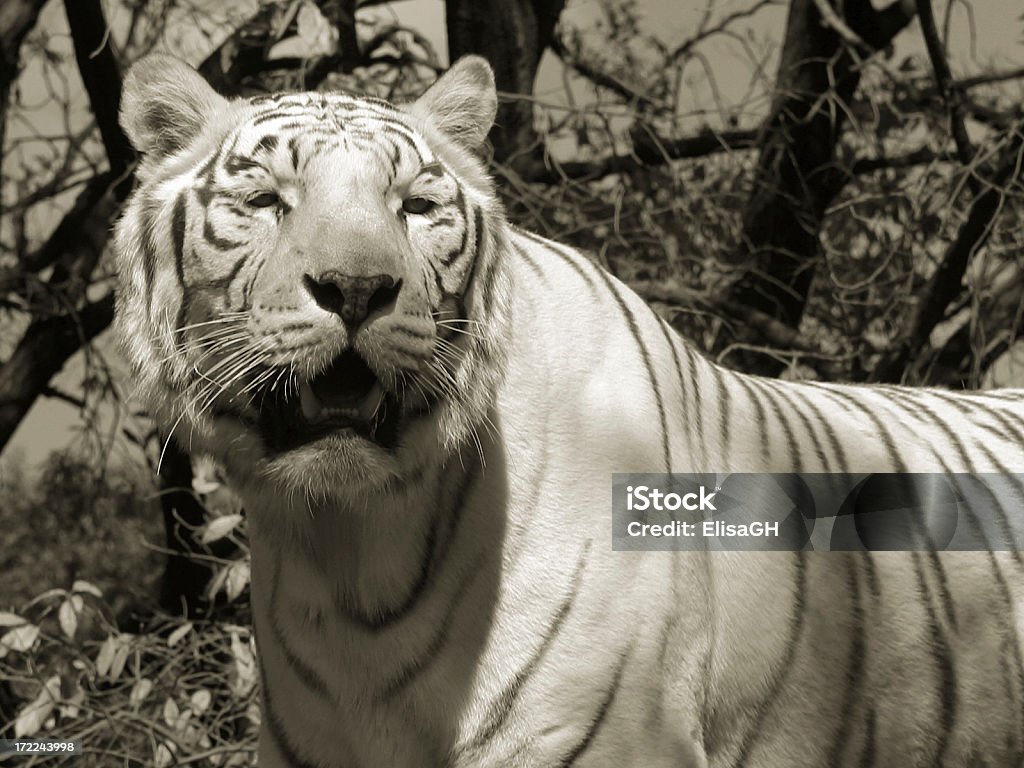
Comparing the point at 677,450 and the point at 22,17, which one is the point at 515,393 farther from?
the point at 22,17

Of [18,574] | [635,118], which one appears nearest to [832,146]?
[635,118]

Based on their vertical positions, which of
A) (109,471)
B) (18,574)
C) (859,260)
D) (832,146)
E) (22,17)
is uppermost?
(22,17)

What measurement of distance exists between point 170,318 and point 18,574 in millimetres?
4108

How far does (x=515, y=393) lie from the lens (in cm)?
181

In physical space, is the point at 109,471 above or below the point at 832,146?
below

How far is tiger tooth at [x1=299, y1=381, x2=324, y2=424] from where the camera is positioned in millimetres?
1554

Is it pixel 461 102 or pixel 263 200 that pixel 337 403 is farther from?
pixel 461 102

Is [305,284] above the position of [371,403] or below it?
above

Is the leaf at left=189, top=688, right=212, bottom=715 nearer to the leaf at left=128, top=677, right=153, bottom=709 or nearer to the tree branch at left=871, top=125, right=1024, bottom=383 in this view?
the leaf at left=128, top=677, right=153, bottom=709


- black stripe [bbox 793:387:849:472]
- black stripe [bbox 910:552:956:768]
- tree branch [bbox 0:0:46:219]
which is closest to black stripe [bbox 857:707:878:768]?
black stripe [bbox 910:552:956:768]

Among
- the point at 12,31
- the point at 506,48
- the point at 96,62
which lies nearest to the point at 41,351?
the point at 12,31

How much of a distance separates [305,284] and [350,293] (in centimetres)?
5

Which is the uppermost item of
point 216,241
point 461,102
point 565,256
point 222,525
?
point 461,102

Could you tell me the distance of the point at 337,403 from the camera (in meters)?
1.57
